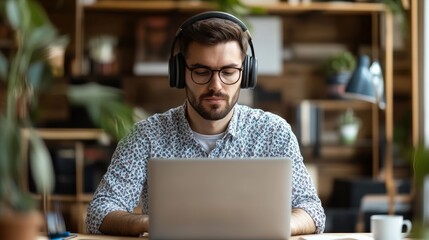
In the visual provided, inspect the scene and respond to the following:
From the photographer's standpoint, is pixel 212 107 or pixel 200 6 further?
pixel 200 6

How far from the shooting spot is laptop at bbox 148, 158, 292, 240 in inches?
66.9

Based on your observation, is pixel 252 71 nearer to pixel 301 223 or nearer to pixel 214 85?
pixel 214 85

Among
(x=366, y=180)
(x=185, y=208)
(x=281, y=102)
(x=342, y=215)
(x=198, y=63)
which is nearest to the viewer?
(x=185, y=208)

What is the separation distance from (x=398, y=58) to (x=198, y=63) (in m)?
2.87

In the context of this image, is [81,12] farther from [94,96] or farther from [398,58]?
[94,96]

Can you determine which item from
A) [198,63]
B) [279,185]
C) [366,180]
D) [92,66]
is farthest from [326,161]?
[279,185]

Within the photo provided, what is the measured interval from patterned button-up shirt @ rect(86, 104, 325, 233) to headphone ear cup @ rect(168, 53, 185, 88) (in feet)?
0.38

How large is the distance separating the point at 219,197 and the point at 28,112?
537 mm

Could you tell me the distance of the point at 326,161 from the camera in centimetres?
525

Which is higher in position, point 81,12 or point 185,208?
point 81,12

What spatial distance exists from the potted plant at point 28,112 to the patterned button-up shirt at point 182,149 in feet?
3.38

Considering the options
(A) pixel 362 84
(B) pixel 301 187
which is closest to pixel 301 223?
(B) pixel 301 187

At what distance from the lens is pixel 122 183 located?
2395 mm

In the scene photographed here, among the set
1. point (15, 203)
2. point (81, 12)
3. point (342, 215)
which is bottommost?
point (342, 215)
